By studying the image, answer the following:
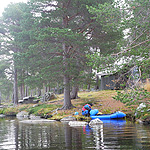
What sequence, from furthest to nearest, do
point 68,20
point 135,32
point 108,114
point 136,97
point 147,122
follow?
point 68,20, point 108,114, point 147,122, point 135,32, point 136,97

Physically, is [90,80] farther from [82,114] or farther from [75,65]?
[82,114]

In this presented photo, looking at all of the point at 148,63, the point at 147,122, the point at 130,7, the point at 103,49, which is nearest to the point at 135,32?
the point at 130,7

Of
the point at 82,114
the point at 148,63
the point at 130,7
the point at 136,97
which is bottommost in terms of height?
the point at 82,114

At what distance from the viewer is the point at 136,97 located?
23.7ft

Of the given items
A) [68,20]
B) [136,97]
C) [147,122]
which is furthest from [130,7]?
[68,20]

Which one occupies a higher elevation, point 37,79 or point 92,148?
point 37,79

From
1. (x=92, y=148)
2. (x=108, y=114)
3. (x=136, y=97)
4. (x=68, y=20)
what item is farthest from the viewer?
(x=68, y=20)

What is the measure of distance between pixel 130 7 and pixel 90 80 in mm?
8606

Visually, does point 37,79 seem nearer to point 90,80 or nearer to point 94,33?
point 90,80

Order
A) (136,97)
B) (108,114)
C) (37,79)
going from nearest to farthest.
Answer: (136,97) → (108,114) → (37,79)

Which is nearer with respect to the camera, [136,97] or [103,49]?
[136,97]

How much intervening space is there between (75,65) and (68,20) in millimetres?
4469

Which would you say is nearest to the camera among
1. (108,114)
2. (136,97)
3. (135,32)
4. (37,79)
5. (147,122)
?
(136,97)

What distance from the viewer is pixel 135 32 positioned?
9.56 m
